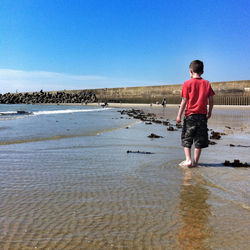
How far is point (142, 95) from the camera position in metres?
59.7

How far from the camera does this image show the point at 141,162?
161 inches

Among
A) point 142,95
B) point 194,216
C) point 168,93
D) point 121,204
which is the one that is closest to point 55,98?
point 142,95

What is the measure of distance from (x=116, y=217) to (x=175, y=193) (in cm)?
84

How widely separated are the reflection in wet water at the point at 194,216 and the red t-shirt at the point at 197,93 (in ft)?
4.80

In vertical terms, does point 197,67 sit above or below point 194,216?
above

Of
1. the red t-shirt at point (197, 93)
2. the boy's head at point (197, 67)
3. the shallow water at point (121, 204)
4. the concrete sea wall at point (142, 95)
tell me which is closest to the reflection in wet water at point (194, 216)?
the shallow water at point (121, 204)

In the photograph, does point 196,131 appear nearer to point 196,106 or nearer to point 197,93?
point 196,106

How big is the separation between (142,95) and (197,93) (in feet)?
184

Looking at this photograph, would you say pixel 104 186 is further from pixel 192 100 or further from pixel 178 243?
pixel 192 100

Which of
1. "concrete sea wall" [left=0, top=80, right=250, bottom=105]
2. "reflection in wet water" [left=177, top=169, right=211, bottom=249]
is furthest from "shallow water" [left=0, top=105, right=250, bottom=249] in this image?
"concrete sea wall" [left=0, top=80, right=250, bottom=105]

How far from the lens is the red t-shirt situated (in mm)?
4043

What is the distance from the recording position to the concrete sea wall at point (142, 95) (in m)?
42.8

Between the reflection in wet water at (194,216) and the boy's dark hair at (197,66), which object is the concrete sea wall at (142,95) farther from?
the reflection in wet water at (194,216)

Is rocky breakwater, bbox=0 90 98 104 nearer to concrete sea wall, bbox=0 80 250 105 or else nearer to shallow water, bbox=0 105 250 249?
concrete sea wall, bbox=0 80 250 105
